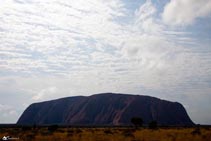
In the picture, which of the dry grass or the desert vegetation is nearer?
the dry grass

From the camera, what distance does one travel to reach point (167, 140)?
3136cm

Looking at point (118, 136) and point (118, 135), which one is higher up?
point (118, 136)

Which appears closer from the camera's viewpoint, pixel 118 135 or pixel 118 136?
pixel 118 136

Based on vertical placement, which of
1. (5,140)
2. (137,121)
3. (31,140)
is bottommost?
(137,121)

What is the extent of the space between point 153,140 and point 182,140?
2782mm

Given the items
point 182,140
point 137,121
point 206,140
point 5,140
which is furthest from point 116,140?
point 137,121

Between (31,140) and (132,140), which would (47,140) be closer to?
(31,140)

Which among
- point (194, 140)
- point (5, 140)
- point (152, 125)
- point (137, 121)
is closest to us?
point (5, 140)

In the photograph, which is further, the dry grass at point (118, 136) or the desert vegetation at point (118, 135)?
the desert vegetation at point (118, 135)

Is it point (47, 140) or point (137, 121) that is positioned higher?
point (47, 140)

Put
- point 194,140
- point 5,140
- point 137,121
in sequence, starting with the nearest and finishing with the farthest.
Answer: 1. point 5,140
2. point 194,140
3. point 137,121

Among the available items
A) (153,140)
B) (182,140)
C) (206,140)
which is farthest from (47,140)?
(206,140)

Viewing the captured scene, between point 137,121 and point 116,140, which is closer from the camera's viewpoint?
point 116,140

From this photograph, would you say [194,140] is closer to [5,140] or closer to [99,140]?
[99,140]
